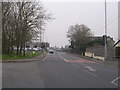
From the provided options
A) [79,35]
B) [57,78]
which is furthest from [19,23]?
[79,35]

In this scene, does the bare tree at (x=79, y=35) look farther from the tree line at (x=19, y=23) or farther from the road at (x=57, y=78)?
the road at (x=57, y=78)

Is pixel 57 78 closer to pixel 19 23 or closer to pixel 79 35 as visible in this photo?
pixel 19 23

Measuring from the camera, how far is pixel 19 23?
44.4 metres

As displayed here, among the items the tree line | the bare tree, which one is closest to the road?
the tree line

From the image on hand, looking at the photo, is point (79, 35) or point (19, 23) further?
point (79, 35)

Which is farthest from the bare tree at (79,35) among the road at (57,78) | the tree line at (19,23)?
the road at (57,78)

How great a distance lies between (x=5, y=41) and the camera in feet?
140

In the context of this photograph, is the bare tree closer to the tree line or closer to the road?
the tree line

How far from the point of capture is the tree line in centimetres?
4223

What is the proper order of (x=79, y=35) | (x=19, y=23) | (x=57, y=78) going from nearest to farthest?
(x=57, y=78), (x=19, y=23), (x=79, y=35)

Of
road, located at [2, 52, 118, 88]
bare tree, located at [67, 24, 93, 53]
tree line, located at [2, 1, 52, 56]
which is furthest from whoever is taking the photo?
bare tree, located at [67, 24, 93, 53]

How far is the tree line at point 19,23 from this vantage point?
42.2 metres

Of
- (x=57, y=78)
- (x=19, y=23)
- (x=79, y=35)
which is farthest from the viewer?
(x=79, y=35)

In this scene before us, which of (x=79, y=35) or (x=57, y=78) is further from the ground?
(x=79, y=35)
